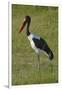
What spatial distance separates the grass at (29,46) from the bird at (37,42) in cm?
3

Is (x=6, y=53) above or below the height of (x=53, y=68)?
above

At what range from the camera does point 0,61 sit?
6.62ft

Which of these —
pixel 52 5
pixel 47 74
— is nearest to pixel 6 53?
pixel 47 74

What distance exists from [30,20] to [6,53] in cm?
38

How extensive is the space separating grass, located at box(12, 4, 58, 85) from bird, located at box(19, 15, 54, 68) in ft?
0.10

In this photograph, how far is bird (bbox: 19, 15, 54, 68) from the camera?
207cm

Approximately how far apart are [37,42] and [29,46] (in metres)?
0.09

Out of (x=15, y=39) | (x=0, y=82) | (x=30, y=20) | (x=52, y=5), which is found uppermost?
(x=52, y=5)

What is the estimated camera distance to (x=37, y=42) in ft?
6.89

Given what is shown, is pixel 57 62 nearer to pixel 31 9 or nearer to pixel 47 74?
pixel 47 74

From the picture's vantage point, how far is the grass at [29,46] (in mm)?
2047

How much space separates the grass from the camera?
205 centimetres

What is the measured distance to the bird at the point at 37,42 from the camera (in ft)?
6.79

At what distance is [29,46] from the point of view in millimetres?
2068
